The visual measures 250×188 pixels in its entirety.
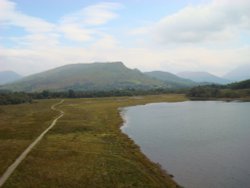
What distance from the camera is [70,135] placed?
72.7 metres

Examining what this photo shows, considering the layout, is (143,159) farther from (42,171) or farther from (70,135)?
(70,135)

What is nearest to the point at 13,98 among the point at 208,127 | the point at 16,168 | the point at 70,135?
the point at 70,135

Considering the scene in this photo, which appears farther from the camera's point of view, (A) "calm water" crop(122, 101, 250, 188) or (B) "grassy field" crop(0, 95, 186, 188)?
(A) "calm water" crop(122, 101, 250, 188)

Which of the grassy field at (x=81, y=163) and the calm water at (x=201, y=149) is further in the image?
the calm water at (x=201, y=149)

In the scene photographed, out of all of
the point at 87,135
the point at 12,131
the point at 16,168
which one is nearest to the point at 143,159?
the point at 16,168

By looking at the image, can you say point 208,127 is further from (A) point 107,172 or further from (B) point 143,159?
(A) point 107,172

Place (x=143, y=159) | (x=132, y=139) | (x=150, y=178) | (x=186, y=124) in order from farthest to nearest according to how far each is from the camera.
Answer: (x=186, y=124) → (x=132, y=139) → (x=143, y=159) → (x=150, y=178)

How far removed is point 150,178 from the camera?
40.2m

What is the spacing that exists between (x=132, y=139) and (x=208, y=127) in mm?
24660

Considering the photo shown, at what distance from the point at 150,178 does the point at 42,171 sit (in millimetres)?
15809

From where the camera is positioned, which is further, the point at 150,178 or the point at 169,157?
the point at 169,157

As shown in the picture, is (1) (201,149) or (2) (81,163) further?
(1) (201,149)

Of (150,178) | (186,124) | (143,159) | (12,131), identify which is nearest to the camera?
(150,178)

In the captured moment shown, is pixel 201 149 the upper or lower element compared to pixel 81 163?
upper
